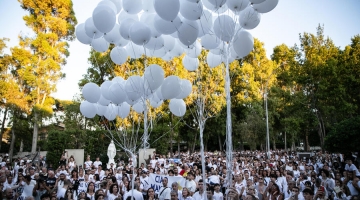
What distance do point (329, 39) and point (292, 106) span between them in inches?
239

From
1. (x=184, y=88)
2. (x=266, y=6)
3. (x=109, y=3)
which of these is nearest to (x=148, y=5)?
(x=109, y=3)

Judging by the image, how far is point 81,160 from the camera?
56.9ft

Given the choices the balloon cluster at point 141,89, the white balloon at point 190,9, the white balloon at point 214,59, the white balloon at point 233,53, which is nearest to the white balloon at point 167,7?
the white balloon at point 190,9

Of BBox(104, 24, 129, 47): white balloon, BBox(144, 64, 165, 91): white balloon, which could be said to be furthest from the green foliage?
BBox(104, 24, 129, 47): white balloon

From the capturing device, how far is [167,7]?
5121 millimetres

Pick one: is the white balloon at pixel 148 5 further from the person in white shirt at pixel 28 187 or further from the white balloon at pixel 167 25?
the person in white shirt at pixel 28 187

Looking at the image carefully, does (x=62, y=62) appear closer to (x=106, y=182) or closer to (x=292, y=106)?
(x=106, y=182)

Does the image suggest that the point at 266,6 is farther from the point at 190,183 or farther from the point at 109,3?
the point at 190,183

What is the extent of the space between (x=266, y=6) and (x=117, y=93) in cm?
410

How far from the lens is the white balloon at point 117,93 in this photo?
6761 millimetres

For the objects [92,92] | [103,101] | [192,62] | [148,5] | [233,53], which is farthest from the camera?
[103,101]

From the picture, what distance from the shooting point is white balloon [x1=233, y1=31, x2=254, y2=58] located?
5.90 metres

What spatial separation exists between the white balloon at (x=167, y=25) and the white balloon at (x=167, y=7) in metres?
0.29

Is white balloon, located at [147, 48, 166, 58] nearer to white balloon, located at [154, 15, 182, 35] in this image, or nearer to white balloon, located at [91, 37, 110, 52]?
white balloon, located at [91, 37, 110, 52]
